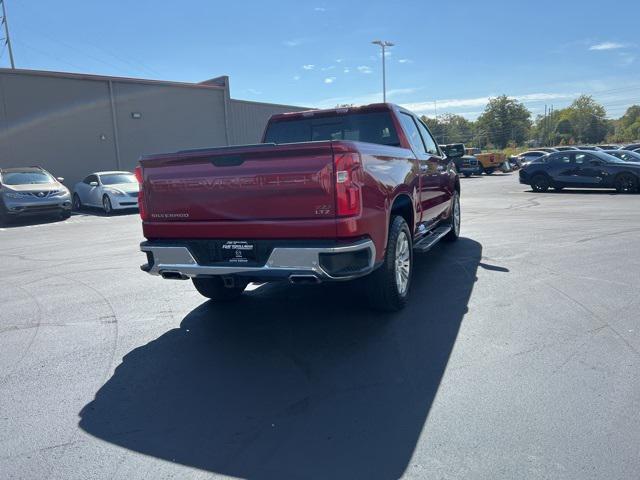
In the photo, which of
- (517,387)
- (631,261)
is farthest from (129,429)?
(631,261)

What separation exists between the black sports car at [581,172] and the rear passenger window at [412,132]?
1355 cm

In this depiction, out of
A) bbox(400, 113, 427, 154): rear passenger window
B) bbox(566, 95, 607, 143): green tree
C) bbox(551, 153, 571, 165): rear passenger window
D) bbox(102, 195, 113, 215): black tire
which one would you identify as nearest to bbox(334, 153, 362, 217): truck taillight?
bbox(400, 113, 427, 154): rear passenger window

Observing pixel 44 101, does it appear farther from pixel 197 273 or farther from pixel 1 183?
pixel 197 273

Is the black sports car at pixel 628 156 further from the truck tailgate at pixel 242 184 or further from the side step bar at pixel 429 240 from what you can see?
the truck tailgate at pixel 242 184

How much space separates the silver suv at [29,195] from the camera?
50.6 ft

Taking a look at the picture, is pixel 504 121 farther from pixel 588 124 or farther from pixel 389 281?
pixel 389 281

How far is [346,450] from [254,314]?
2683 mm

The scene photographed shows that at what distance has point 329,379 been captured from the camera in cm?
379

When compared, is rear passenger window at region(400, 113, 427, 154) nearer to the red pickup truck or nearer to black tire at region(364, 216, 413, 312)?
the red pickup truck

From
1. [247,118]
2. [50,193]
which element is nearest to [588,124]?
[247,118]

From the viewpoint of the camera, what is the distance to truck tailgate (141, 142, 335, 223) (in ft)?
13.4

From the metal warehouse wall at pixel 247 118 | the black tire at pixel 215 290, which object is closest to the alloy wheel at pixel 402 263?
the black tire at pixel 215 290

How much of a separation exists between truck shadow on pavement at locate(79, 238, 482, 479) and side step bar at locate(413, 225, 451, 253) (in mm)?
536

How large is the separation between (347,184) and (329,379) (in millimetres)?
1461
